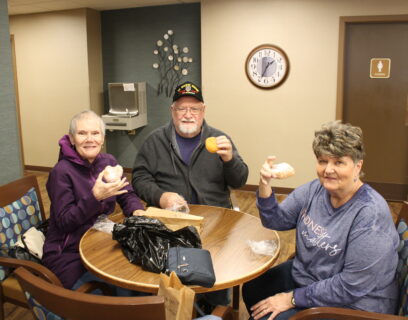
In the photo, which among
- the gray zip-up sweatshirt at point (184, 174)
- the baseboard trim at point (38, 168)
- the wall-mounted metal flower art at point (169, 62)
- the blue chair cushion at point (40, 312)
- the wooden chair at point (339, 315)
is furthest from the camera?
the baseboard trim at point (38, 168)

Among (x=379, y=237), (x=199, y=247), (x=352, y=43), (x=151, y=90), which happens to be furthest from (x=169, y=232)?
(x=151, y=90)

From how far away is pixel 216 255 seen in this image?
5.52 feet

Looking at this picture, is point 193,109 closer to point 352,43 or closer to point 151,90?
point 352,43

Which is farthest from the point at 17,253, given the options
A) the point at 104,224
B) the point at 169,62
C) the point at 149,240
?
the point at 169,62

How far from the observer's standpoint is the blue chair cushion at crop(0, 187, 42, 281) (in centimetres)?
201

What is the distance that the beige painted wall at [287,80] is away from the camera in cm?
455

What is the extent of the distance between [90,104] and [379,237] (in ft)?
16.5

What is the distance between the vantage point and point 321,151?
60.7 inches

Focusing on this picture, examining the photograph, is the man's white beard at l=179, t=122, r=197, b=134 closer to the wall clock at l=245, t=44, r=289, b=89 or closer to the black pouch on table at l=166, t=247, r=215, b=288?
the black pouch on table at l=166, t=247, r=215, b=288

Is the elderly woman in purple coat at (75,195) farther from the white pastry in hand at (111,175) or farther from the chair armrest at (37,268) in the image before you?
the chair armrest at (37,268)

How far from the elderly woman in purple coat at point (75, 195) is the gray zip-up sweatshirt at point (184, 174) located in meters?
0.33

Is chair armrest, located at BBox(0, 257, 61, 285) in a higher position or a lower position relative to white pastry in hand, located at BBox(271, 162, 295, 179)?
lower

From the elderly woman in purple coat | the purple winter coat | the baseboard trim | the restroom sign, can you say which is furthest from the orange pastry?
the baseboard trim

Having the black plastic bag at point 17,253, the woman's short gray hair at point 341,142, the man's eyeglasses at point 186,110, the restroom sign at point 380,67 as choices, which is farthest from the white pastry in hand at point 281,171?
the restroom sign at point 380,67
